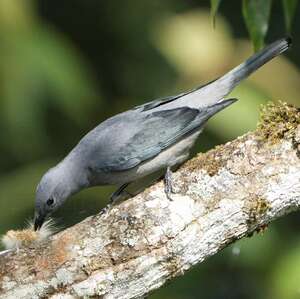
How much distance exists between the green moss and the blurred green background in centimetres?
145

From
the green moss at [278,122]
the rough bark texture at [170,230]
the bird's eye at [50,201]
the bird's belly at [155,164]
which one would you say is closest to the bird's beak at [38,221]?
the bird's eye at [50,201]

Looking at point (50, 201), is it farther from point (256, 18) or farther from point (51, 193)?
point (256, 18)

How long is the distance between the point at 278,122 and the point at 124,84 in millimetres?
4749

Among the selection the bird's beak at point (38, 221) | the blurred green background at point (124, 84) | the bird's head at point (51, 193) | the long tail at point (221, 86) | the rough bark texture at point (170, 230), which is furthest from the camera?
the blurred green background at point (124, 84)

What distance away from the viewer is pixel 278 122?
16.1ft

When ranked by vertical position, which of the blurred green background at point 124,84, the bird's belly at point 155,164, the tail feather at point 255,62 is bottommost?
the bird's belly at point 155,164

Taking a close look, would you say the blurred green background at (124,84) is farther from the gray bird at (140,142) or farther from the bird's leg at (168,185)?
the bird's leg at (168,185)

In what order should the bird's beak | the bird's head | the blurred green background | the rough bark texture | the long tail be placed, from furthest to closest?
the blurred green background < the bird's head < the long tail < the bird's beak < the rough bark texture

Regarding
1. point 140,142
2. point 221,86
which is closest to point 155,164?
point 140,142

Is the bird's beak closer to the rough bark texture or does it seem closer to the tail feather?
the rough bark texture

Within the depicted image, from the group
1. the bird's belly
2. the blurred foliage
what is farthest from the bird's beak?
the blurred foliage

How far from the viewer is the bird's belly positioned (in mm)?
5801

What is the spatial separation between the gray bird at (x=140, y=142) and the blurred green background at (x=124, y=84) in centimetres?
21

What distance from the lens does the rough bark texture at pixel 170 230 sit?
15.3ft
